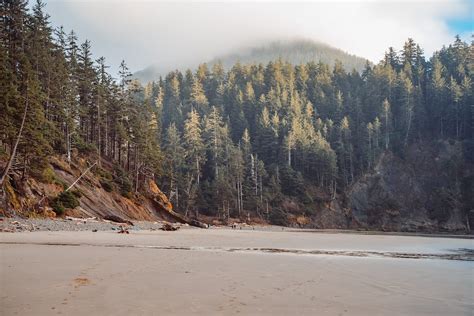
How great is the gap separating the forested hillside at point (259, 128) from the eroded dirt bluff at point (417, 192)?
380mm

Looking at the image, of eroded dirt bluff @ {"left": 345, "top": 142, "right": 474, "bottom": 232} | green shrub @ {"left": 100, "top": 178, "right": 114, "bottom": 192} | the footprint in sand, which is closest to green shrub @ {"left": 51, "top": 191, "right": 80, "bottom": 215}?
green shrub @ {"left": 100, "top": 178, "right": 114, "bottom": 192}

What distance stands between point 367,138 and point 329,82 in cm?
3173

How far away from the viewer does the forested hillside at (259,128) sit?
42938 millimetres

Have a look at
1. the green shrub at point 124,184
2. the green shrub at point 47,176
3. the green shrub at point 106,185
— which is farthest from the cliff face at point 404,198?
the green shrub at point 47,176

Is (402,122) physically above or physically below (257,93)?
below

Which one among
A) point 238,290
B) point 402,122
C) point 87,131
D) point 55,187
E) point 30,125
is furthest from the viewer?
point 402,122

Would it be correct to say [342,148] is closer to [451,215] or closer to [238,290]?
[451,215]

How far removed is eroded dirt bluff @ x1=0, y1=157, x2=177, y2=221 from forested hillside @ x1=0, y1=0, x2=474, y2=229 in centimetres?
136

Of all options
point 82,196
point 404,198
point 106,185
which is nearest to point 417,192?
point 404,198

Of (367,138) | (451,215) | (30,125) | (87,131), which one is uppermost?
(367,138)

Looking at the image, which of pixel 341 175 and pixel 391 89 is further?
pixel 391 89

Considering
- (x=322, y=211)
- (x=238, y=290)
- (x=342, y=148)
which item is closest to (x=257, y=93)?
(x=342, y=148)

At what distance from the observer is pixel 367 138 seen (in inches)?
3920

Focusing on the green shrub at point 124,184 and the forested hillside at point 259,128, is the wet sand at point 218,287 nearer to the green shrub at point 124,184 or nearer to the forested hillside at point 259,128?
the forested hillside at point 259,128
